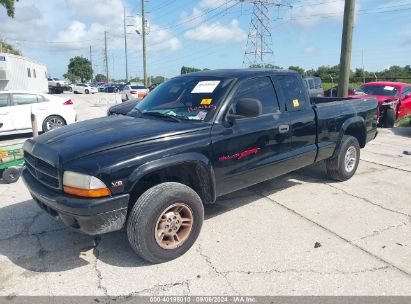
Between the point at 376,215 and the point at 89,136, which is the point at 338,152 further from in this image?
the point at 89,136

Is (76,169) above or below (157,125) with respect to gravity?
below

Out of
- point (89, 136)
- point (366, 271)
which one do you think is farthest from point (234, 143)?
point (366, 271)

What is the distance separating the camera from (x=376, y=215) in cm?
464

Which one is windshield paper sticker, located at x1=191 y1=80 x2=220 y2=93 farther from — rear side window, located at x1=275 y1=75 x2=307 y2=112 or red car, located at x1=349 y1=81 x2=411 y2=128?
red car, located at x1=349 y1=81 x2=411 y2=128

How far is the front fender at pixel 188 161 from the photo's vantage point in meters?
3.22

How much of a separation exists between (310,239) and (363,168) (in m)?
3.51

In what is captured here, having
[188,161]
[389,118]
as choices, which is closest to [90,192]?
[188,161]

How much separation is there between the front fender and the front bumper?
0.62ft

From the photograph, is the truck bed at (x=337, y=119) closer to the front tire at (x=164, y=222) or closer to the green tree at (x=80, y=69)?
the front tire at (x=164, y=222)

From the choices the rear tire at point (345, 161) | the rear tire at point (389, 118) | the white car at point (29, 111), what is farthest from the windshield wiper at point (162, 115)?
the rear tire at point (389, 118)

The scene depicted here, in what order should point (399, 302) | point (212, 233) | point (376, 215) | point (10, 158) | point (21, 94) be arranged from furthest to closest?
point (21, 94), point (10, 158), point (376, 215), point (212, 233), point (399, 302)

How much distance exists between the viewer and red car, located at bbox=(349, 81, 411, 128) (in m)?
11.5

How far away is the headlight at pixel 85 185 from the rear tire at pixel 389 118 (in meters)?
10.8

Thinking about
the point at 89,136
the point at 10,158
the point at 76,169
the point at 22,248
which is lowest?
the point at 22,248
